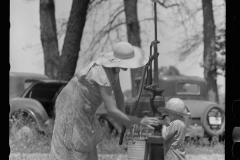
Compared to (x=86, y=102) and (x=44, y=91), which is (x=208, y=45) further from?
(x=86, y=102)

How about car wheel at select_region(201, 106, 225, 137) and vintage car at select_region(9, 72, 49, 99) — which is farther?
vintage car at select_region(9, 72, 49, 99)

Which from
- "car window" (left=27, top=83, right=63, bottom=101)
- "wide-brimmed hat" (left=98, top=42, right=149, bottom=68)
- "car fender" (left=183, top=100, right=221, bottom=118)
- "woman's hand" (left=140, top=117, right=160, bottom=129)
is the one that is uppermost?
"wide-brimmed hat" (left=98, top=42, right=149, bottom=68)

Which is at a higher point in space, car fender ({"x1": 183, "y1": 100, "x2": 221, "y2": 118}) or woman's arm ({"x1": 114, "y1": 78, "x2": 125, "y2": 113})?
woman's arm ({"x1": 114, "y1": 78, "x2": 125, "y2": 113})

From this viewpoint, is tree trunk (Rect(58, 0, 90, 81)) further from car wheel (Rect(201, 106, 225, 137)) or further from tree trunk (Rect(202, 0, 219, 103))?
car wheel (Rect(201, 106, 225, 137))

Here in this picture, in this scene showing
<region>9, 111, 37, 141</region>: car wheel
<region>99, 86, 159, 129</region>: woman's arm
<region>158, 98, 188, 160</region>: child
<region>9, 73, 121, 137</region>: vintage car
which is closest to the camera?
<region>99, 86, 159, 129</region>: woman's arm

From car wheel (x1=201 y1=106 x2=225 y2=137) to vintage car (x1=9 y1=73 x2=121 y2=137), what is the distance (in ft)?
4.64

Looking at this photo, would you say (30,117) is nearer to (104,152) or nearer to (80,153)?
(104,152)

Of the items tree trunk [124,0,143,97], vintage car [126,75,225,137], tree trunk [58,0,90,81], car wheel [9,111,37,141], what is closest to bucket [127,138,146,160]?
vintage car [126,75,225,137]

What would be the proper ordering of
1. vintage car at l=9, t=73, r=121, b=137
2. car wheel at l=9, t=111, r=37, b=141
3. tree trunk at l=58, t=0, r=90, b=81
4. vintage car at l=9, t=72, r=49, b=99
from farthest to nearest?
1. vintage car at l=9, t=72, r=49, b=99
2. tree trunk at l=58, t=0, r=90, b=81
3. vintage car at l=9, t=73, r=121, b=137
4. car wheel at l=9, t=111, r=37, b=141

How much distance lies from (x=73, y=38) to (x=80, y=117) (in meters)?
6.70

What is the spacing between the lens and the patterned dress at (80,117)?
207 cm

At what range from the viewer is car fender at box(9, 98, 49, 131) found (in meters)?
6.80

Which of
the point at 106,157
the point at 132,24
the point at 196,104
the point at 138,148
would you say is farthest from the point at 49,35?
the point at 138,148

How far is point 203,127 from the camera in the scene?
7141 mm
